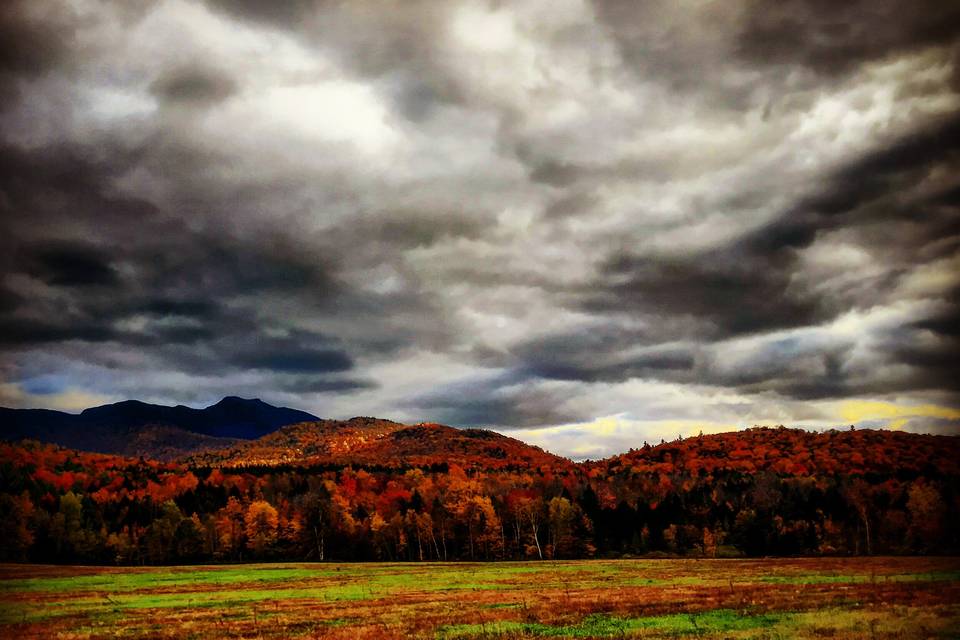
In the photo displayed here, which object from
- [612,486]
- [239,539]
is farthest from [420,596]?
[612,486]

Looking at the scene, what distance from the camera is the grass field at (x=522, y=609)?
27453 millimetres

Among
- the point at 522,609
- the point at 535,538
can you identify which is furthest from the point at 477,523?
the point at 522,609

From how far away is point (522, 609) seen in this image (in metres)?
36.8

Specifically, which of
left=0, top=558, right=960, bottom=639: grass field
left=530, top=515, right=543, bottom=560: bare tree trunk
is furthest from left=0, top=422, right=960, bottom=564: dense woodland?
left=0, top=558, right=960, bottom=639: grass field

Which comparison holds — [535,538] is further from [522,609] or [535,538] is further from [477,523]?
[522,609]

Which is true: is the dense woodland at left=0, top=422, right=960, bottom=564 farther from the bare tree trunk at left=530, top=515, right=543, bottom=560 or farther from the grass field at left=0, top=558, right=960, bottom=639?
the grass field at left=0, top=558, right=960, bottom=639

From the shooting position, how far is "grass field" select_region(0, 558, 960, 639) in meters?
27.5

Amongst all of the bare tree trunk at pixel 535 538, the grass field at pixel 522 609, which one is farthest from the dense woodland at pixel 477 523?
the grass field at pixel 522 609

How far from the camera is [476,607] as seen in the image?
127ft

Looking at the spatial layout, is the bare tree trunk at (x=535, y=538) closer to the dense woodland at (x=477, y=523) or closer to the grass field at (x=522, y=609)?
the dense woodland at (x=477, y=523)

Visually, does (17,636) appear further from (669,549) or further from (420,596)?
(669,549)

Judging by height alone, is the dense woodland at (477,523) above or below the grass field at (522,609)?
below

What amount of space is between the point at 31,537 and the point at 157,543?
21.2 metres

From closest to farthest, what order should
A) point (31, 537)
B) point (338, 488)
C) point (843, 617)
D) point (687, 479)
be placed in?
point (843, 617) → point (31, 537) → point (338, 488) → point (687, 479)
